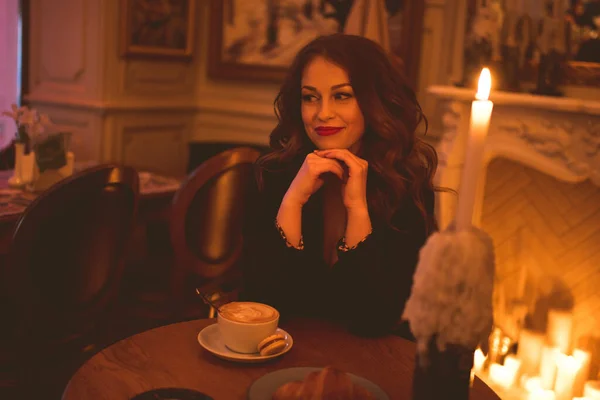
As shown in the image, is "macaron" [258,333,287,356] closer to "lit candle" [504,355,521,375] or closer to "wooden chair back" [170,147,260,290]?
"wooden chair back" [170,147,260,290]

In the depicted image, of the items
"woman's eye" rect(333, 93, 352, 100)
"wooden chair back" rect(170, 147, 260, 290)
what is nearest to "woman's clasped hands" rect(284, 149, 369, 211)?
"woman's eye" rect(333, 93, 352, 100)

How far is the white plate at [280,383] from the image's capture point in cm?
92

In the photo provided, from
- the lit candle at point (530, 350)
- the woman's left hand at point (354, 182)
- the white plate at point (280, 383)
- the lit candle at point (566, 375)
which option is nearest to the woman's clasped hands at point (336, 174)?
the woman's left hand at point (354, 182)

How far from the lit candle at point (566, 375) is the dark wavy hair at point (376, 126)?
1.41 metres

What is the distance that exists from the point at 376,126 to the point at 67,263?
925mm

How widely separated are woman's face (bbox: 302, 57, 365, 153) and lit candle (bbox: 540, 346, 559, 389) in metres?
1.70

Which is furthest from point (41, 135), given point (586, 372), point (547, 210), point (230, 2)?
point (586, 372)

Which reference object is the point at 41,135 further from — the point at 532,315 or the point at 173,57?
the point at 532,315

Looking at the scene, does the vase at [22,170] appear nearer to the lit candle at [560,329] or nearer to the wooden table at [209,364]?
the wooden table at [209,364]

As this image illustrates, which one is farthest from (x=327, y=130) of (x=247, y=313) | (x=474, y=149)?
(x=474, y=149)

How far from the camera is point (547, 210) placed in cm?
283

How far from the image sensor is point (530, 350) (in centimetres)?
277

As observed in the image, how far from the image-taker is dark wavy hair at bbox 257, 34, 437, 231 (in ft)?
4.66

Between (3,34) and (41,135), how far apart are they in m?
1.91
